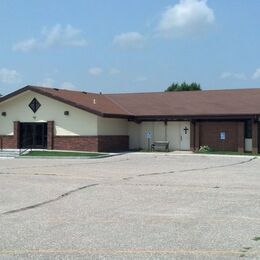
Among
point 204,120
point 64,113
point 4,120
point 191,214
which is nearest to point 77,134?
point 64,113

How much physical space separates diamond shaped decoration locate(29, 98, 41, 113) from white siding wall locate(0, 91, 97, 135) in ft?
0.69

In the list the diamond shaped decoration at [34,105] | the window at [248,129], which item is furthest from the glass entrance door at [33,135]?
the window at [248,129]

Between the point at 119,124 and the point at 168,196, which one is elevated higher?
the point at 119,124

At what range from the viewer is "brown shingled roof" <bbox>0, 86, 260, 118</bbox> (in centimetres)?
3820

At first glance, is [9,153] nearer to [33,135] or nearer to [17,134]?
[17,134]

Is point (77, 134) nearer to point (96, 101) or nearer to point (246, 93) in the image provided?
point (96, 101)

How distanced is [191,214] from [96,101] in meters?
31.4

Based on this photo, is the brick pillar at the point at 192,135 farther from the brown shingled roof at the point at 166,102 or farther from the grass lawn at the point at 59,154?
the grass lawn at the point at 59,154

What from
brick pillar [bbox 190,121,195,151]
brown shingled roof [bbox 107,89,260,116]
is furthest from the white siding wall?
brick pillar [bbox 190,121,195,151]

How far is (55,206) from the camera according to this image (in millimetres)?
12383

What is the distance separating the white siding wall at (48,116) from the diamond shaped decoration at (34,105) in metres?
0.21

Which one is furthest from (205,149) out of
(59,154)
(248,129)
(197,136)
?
(59,154)

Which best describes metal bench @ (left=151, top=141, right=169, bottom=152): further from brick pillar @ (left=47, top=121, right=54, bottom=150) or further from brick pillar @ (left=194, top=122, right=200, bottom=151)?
brick pillar @ (left=47, top=121, right=54, bottom=150)

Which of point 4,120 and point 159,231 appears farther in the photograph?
point 4,120
